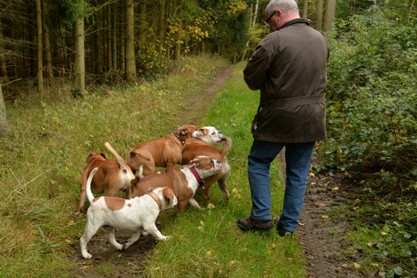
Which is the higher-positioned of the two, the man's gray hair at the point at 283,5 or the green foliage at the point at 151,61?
the man's gray hair at the point at 283,5

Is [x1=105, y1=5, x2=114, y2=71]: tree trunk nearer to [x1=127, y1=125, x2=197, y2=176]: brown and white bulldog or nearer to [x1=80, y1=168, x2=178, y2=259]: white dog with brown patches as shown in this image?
[x1=127, y1=125, x2=197, y2=176]: brown and white bulldog

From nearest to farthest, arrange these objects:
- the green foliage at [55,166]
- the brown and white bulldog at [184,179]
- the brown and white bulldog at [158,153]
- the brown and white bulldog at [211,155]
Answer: the green foliage at [55,166]
the brown and white bulldog at [184,179]
the brown and white bulldog at [211,155]
the brown and white bulldog at [158,153]

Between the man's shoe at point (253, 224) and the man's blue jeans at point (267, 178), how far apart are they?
0.17ft

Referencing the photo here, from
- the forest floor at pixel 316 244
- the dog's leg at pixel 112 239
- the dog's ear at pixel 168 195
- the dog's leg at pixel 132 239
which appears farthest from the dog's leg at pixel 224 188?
the dog's leg at pixel 112 239

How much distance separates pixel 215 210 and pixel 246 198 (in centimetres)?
63

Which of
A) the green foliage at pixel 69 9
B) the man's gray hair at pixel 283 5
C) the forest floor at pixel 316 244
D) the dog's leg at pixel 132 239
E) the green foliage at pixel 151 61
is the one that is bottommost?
the forest floor at pixel 316 244

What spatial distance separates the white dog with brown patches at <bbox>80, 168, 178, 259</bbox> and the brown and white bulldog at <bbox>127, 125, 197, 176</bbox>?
121 centimetres

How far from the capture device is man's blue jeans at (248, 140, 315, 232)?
462 cm

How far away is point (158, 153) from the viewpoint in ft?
20.4

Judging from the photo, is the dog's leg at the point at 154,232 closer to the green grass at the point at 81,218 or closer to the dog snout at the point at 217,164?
the green grass at the point at 81,218

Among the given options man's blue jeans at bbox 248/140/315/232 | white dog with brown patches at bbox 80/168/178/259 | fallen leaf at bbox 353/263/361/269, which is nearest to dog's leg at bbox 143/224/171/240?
white dog with brown patches at bbox 80/168/178/259

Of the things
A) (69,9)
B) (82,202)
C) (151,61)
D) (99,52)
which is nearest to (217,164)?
(82,202)

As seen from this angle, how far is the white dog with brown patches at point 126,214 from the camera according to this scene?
13.9 ft

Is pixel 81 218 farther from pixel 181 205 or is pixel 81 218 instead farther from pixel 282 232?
pixel 282 232
